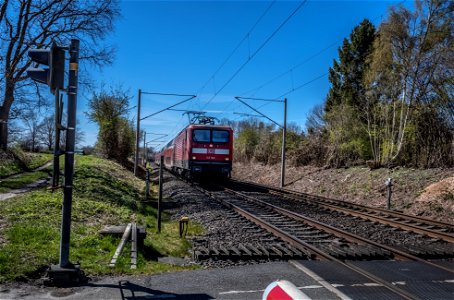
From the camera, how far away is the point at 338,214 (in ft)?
45.7

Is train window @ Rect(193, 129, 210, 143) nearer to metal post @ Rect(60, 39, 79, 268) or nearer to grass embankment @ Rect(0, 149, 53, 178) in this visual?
grass embankment @ Rect(0, 149, 53, 178)

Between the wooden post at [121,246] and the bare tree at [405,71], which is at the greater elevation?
the bare tree at [405,71]

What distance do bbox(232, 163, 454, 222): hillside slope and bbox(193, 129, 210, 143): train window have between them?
6.32 m

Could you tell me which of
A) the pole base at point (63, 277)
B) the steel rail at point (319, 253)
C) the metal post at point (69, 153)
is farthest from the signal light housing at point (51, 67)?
the steel rail at point (319, 253)

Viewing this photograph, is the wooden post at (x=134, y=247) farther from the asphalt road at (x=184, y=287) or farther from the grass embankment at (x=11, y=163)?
the grass embankment at (x=11, y=163)

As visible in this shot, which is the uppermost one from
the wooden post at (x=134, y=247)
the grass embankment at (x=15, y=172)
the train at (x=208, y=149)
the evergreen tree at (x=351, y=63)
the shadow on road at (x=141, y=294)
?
the evergreen tree at (x=351, y=63)

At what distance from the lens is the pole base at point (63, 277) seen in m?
5.28

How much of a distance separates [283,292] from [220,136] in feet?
70.8

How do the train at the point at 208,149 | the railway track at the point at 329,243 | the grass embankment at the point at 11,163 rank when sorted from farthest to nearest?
the train at the point at 208,149
the grass embankment at the point at 11,163
the railway track at the point at 329,243

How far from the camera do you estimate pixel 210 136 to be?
928 inches

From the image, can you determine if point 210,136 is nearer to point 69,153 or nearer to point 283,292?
point 69,153

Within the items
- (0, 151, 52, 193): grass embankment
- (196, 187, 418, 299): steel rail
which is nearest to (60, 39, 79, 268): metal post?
(196, 187, 418, 299): steel rail

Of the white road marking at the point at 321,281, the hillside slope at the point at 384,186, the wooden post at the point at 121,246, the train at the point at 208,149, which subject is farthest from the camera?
the train at the point at 208,149

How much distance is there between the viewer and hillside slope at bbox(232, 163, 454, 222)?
14.2 metres
